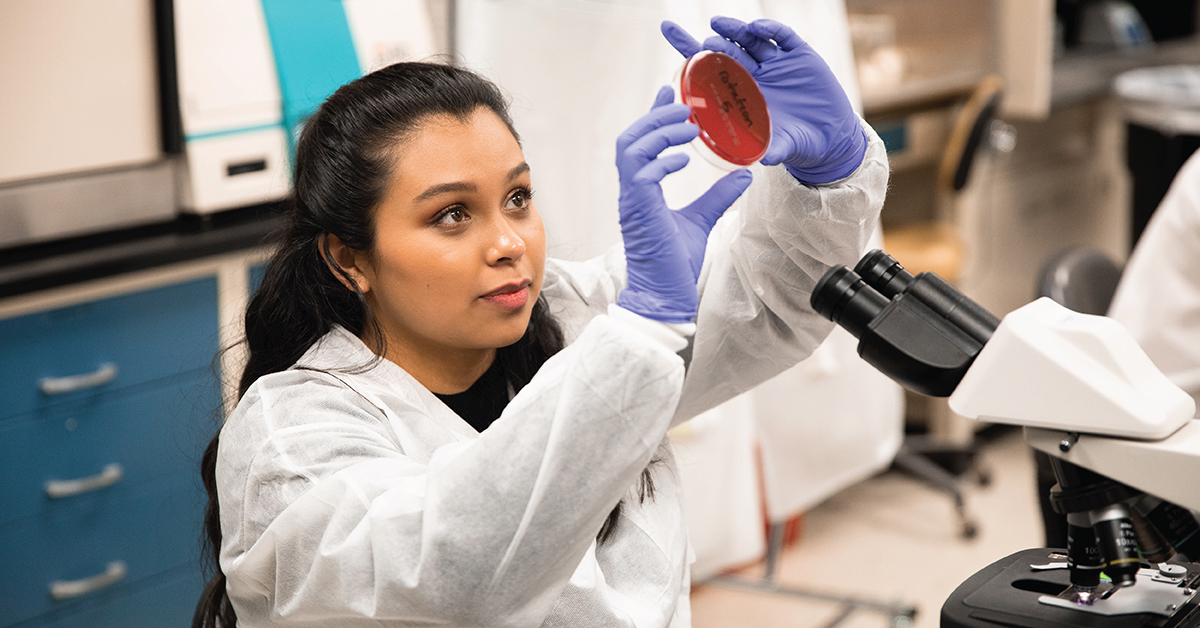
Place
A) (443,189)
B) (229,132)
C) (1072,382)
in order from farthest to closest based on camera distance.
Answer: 1. (229,132)
2. (443,189)
3. (1072,382)

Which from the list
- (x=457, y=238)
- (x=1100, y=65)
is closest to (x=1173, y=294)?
(x=457, y=238)

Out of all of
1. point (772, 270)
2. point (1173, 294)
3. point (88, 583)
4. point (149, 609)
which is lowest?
point (149, 609)

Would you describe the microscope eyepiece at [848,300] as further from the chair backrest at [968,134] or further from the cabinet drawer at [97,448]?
the chair backrest at [968,134]

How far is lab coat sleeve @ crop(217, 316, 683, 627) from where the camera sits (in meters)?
0.75

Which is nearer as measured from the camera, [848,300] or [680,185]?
[848,300]

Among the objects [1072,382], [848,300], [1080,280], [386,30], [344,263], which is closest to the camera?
[1072,382]

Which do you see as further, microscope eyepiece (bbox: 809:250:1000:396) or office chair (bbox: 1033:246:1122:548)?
office chair (bbox: 1033:246:1122:548)

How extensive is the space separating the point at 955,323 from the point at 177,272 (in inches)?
59.8

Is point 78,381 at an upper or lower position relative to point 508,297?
lower

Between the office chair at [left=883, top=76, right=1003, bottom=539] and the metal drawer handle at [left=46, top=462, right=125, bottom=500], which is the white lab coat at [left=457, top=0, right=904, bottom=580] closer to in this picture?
the office chair at [left=883, top=76, right=1003, bottom=539]

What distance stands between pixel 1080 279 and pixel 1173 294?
163mm

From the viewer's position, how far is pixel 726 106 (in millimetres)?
1033

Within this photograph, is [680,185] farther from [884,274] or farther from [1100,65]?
[1100,65]

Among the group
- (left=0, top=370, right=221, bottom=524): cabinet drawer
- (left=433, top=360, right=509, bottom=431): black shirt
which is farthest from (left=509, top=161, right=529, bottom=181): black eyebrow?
(left=0, top=370, right=221, bottom=524): cabinet drawer
